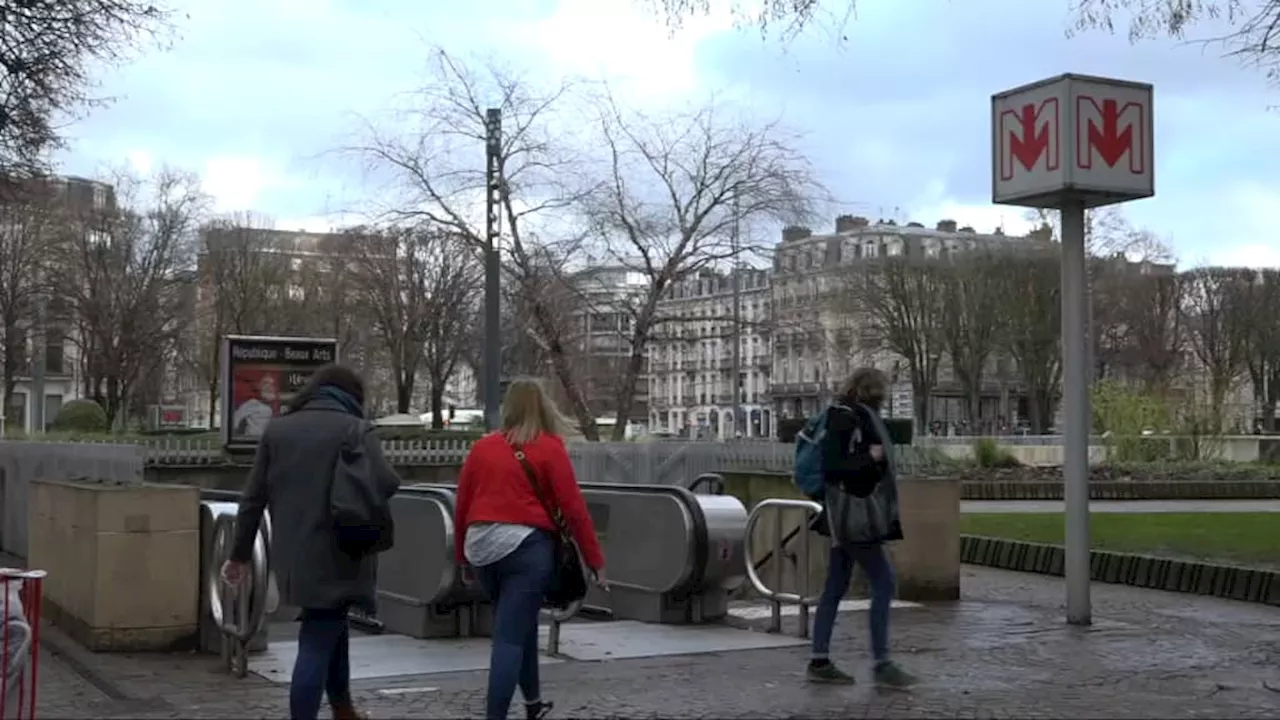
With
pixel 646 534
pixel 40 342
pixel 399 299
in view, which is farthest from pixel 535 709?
pixel 40 342

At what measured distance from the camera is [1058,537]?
707 inches

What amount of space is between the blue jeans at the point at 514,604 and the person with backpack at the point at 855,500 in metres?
2.24

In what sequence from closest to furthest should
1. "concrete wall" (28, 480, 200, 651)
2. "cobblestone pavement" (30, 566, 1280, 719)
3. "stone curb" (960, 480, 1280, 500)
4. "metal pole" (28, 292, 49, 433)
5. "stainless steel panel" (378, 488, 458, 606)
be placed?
"cobblestone pavement" (30, 566, 1280, 719)
"concrete wall" (28, 480, 200, 651)
"stainless steel panel" (378, 488, 458, 606)
"stone curb" (960, 480, 1280, 500)
"metal pole" (28, 292, 49, 433)

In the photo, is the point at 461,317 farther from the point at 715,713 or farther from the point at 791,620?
the point at 715,713

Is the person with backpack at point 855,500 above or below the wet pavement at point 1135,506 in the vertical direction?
above

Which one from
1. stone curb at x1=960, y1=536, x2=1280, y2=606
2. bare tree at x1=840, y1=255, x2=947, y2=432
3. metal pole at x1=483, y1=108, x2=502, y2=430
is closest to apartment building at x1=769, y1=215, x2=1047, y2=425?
bare tree at x1=840, y1=255, x2=947, y2=432

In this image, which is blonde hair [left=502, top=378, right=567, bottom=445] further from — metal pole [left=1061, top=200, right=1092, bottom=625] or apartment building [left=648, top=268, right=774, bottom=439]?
apartment building [left=648, top=268, right=774, bottom=439]

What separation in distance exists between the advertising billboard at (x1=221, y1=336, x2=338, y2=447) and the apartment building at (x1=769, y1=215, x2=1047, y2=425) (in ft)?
40.1

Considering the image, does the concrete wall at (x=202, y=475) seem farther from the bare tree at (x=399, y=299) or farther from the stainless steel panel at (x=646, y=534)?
the bare tree at (x=399, y=299)

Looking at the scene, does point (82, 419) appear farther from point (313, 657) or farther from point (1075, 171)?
point (313, 657)

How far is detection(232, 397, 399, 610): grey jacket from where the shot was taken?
6328 mm

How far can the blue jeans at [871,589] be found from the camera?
27.4 feet

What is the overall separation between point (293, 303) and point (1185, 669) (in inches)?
2045

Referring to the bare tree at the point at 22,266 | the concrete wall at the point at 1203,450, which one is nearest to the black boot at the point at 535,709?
the concrete wall at the point at 1203,450
